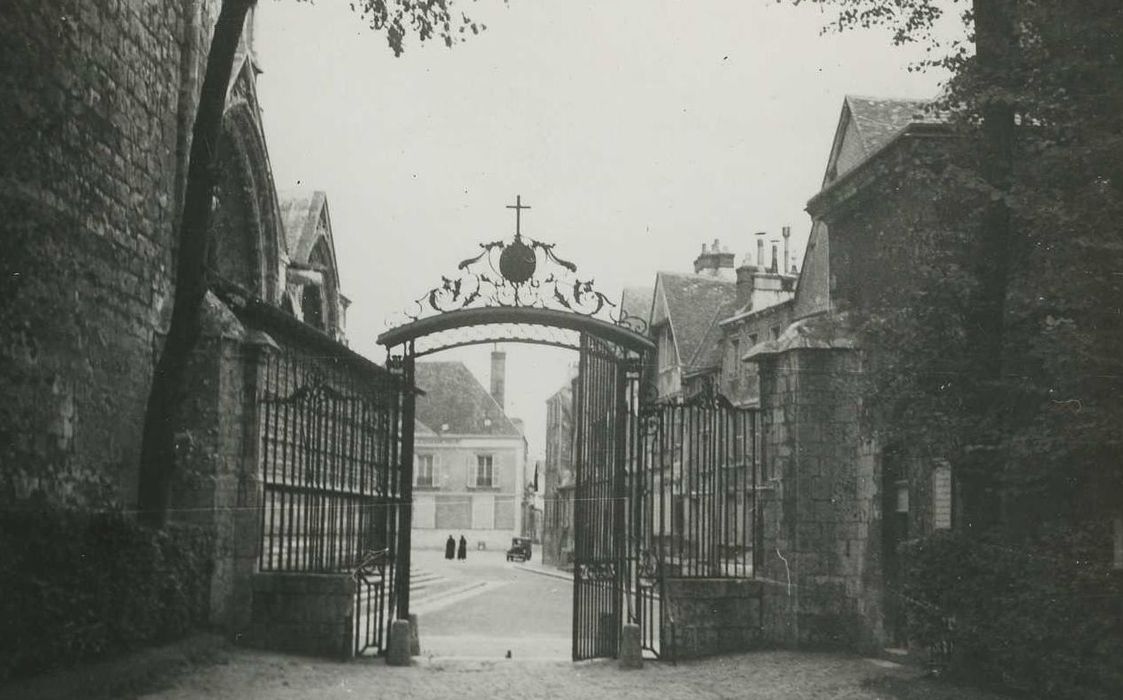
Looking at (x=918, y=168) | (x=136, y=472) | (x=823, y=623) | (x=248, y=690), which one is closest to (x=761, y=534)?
(x=823, y=623)

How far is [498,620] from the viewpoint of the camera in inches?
741

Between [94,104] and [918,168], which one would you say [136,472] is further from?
[918,168]

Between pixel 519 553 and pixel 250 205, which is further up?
pixel 250 205

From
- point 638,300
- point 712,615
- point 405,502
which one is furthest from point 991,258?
point 638,300

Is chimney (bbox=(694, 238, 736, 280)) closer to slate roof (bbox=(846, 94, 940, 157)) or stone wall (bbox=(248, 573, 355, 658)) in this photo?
slate roof (bbox=(846, 94, 940, 157))

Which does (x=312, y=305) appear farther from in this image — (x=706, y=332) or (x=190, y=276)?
(x=190, y=276)

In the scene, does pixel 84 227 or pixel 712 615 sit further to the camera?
pixel 712 615

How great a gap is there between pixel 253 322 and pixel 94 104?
4757 millimetres

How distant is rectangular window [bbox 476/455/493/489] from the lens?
62.1 m

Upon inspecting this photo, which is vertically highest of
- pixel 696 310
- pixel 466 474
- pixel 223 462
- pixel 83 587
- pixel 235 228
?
pixel 696 310

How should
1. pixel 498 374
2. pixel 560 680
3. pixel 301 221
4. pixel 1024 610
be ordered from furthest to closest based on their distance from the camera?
pixel 498 374
pixel 301 221
pixel 560 680
pixel 1024 610

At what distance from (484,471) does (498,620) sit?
43.7 metres

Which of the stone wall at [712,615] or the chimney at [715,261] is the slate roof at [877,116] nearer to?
the stone wall at [712,615]

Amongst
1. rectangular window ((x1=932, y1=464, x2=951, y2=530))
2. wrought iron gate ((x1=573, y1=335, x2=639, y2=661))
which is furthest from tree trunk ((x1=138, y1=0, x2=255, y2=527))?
rectangular window ((x1=932, y1=464, x2=951, y2=530))
